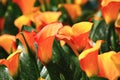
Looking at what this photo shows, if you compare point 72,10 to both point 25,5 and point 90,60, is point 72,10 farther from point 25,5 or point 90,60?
point 90,60

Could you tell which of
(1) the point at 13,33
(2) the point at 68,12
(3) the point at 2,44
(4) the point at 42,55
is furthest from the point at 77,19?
(4) the point at 42,55

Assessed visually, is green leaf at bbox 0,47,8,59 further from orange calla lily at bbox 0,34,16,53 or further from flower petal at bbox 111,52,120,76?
flower petal at bbox 111,52,120,76

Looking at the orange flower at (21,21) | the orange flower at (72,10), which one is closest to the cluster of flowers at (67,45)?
the orange flower at (21,21)

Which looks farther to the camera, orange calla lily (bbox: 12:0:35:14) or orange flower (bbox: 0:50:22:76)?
orange calla lily (bbox: 12:0:35:14)

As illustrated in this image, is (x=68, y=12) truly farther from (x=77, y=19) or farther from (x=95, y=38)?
(x=95, y=38)

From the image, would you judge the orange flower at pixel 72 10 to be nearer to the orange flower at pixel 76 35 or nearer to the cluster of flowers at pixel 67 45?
the cluster of flowers at pixel 67 45

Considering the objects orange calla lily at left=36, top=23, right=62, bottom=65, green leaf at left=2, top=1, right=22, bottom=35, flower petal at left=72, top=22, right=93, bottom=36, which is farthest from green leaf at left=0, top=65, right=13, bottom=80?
green leaf at left=2, top=1, right=22, bottom=35

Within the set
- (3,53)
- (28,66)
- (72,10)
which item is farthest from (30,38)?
(72,10)
